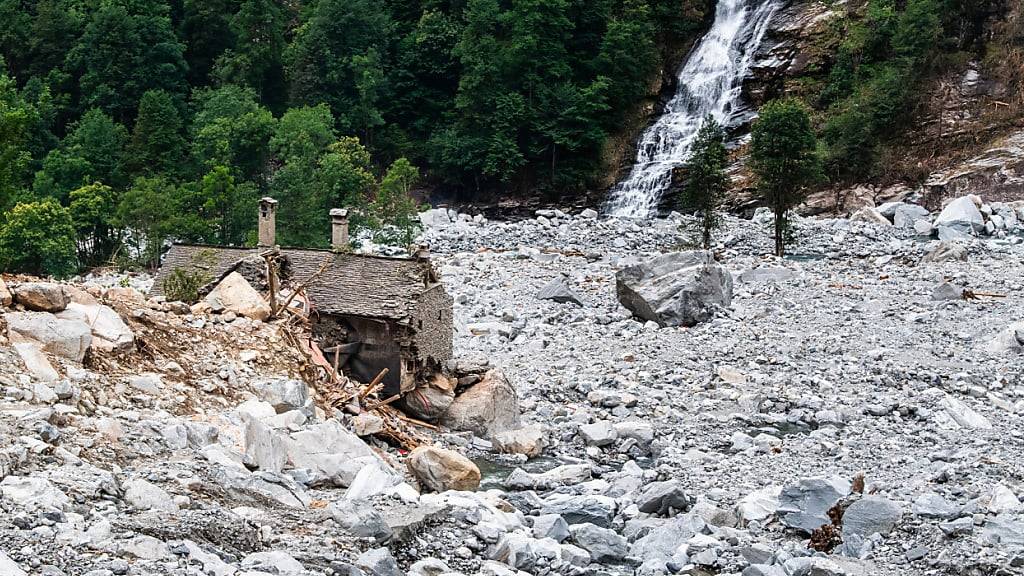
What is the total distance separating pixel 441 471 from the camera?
49.4 ft

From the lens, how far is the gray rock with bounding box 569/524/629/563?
42.9ft

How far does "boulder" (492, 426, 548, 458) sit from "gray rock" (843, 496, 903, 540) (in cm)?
631

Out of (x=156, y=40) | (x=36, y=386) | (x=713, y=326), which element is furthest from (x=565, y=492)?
(x=156, y=40)

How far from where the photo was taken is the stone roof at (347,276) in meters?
19.9

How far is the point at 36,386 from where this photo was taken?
1308cm

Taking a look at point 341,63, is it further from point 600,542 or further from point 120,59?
point 600,542

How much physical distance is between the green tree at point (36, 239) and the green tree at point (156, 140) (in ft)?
38.9

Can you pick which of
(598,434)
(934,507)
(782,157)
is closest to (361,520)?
(934,507)

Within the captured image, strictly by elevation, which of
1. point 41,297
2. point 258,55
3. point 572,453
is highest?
point 258,55

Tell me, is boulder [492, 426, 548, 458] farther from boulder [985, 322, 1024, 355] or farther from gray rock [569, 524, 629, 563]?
boulder [985, 322, 1024, 355]

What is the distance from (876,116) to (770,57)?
644 cm

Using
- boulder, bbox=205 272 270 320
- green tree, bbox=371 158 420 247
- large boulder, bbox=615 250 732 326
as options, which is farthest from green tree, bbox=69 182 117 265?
boulder, bbox=205 272 270 320

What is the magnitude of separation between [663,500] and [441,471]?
2.92 m

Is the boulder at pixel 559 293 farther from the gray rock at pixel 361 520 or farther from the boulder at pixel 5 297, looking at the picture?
the gray rock at pixel 361 520
